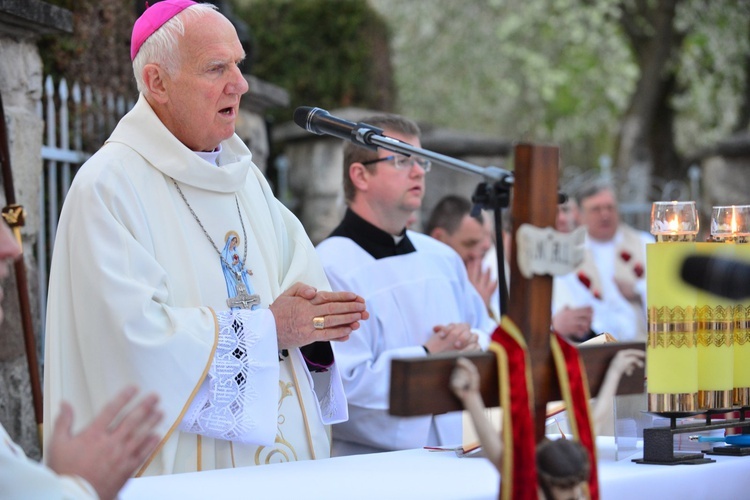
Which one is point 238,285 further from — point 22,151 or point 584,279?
point 584,279

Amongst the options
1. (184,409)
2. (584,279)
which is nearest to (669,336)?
(184,409)

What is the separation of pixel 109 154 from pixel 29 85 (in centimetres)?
147

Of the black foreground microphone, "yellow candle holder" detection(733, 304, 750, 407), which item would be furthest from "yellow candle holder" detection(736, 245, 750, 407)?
the black foreground microphone

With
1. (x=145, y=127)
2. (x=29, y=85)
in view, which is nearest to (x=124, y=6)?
(x=29, y=85)

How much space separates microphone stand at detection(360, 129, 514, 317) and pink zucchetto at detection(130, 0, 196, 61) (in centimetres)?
101

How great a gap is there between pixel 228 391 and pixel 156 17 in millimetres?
1231

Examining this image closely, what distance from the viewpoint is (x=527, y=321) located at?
7.09 ft

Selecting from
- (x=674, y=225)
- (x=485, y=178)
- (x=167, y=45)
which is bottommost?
(x=674, y=225)

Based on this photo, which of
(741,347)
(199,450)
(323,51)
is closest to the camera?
(741,347)

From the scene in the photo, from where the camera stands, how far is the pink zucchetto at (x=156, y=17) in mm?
3600

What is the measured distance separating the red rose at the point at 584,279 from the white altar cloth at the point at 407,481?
4786mm

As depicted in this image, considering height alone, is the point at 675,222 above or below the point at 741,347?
above

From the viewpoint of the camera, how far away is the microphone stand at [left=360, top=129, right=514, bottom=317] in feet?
8.46

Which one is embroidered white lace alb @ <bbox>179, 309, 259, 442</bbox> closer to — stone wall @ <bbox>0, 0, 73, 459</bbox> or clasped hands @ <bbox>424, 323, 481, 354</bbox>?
clasped hands @ <bbox>424, 323, 481, 354</bbox>
